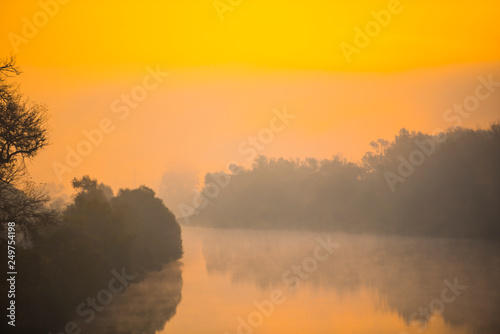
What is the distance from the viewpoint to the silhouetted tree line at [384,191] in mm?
63906

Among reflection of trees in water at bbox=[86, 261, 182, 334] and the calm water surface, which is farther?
the calm water surface

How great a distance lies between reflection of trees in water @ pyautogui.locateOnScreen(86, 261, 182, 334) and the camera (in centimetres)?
2061

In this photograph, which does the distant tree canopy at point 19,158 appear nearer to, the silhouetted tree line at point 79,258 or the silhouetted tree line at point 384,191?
the silhouetted tree line at point 79,258

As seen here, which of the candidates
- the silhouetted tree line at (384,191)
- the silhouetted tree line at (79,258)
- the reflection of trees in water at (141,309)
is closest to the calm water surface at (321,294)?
the reflection of trees in water at (141,309)

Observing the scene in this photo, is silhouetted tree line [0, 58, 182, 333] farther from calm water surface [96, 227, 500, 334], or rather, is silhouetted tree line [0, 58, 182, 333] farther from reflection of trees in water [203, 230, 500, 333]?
reflection of trees in water [203, 230, 500, 333]

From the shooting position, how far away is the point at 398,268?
39.6m

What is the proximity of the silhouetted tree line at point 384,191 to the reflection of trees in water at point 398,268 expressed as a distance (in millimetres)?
5700

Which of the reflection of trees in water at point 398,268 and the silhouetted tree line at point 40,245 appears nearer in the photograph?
the silhouetted tree line at point 40,245

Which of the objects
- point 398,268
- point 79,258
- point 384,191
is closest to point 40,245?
point 79,258

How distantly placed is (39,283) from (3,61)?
7.94 metres

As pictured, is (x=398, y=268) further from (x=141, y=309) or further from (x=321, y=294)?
(x=141, y=309)

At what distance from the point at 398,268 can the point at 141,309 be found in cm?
2142

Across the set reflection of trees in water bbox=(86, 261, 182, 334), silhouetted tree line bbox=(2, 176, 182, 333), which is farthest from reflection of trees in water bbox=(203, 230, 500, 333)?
silhouetted tree line bbox=(2, 176, 182, 333)

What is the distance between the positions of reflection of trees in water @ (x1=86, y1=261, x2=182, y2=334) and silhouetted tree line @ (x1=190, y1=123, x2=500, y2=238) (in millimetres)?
41598
